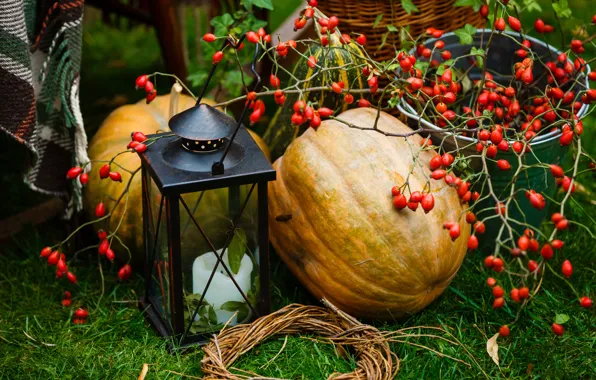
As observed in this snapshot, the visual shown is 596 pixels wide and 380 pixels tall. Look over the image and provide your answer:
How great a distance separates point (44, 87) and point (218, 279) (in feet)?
2.29

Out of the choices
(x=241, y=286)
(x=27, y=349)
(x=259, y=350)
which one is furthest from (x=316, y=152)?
(x=27, y=349)

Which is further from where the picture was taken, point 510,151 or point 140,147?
point 510,151

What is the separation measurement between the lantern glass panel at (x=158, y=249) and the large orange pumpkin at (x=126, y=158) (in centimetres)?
9

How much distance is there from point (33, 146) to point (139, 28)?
2.02m

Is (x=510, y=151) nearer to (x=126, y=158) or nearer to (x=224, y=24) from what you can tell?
(x=224, y=24)

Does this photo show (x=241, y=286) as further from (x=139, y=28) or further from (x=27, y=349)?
(x=139, y=28)

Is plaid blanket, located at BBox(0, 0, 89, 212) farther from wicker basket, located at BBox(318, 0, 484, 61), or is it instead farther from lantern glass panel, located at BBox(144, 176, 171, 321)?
wicker basket, located at BBox(318, 0, 484, 61)

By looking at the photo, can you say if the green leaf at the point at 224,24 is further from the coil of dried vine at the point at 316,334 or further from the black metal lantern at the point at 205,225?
the coil of dried vine at the point at 316,334

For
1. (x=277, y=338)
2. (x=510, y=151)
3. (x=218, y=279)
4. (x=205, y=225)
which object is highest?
(x=510, y=151)

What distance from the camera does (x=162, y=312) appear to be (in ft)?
6.58

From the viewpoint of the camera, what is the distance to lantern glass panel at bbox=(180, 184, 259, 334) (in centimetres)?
181

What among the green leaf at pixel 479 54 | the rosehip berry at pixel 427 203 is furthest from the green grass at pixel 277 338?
the green leaf at pixel 479 54

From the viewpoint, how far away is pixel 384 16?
2.29 meters

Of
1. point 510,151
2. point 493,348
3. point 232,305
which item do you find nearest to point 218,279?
point 232,305
